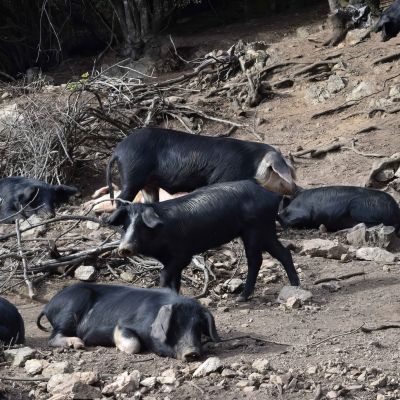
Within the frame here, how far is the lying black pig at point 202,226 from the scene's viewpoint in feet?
22.8

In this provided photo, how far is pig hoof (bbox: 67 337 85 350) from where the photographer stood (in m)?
6.16

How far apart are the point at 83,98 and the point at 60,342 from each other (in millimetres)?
6986

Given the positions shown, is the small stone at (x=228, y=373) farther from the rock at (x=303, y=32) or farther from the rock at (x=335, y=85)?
the rock at (x=303, y=32)

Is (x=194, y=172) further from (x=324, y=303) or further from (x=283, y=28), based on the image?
(x=283, y=28)

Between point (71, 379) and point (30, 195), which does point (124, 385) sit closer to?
point (71, 379)

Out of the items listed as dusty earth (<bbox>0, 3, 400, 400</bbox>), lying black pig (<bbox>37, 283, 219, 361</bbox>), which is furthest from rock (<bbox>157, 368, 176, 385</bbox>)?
lying black pig (<bbox>37, 283, 219, 361</bbox>)

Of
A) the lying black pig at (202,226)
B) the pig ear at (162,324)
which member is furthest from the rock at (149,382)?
the lying black pig at (202,226)

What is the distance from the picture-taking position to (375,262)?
830 centimetres

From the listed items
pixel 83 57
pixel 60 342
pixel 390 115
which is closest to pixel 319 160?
pixel 390 115

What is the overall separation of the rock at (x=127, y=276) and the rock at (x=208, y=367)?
2737 mm

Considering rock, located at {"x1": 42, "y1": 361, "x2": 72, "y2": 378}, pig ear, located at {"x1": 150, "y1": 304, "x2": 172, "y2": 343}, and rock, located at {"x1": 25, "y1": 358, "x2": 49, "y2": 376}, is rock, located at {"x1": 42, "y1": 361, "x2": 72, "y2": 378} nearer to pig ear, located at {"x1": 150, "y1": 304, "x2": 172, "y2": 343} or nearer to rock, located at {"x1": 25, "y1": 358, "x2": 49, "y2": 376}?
rock, located at {"x1": 25, "y1": 358, "x2": 49, "y2": 376}

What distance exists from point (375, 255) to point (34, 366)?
12.3 ft

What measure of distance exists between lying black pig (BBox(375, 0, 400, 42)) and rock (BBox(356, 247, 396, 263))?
5346 mm

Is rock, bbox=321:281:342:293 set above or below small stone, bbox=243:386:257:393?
below
